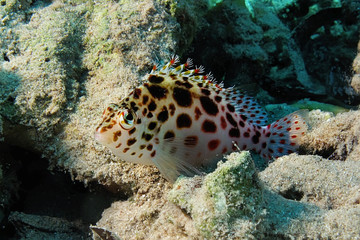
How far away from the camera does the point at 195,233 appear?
184cm

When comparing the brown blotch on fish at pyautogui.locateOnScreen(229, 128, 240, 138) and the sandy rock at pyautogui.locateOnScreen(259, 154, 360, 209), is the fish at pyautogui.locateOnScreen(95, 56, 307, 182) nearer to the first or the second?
the brown blotch on fish at pyautogui.locateOnScreen(229, 128, 240, 138)

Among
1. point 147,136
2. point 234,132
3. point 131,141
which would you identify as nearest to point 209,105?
point 234,132

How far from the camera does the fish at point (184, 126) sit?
257cm

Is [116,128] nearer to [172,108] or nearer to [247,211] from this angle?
[172,108]

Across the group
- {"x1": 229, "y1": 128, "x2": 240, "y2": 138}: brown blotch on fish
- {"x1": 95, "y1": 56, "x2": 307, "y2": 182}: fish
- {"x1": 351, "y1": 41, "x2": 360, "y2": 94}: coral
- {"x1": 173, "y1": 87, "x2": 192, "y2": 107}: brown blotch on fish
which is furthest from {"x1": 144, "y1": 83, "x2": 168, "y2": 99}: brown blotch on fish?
{"x1": 351, "y1": 41, "x2": 360, "y2": 94}: coral

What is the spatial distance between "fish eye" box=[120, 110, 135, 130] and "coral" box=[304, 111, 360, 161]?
220 cm

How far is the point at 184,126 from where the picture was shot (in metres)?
2.85

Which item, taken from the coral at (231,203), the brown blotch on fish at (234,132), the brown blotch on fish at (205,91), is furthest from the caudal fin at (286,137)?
the coral at (231,203)

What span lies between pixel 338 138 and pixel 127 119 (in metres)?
2.43

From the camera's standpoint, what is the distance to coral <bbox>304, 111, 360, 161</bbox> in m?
3.06

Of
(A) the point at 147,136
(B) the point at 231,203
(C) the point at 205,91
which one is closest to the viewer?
(B) the point at 231,203

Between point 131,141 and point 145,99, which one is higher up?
point 145,99

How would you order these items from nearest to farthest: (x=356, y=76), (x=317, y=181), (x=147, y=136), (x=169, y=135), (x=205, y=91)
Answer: (x=317, y=181)
(x=147, y=136)
(x=169, y=135)
(x=205, y=91)
(x=356, y=76)

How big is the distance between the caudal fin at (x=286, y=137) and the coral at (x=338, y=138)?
0.40 feet
